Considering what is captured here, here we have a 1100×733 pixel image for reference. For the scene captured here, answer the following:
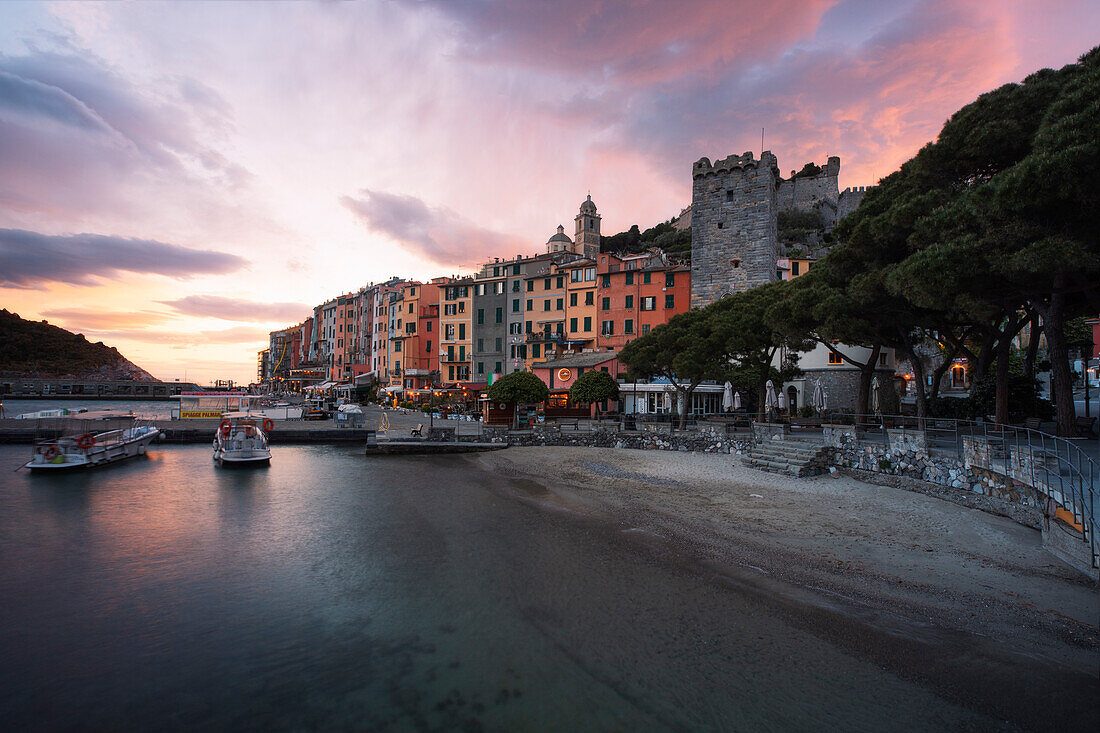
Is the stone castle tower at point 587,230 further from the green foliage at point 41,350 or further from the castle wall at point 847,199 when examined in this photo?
the green foliage at point 41,350

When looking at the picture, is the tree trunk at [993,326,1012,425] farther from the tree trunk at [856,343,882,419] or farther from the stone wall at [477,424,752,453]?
the stone wall at [477,424,752,453]

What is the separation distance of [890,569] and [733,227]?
40.5 metres

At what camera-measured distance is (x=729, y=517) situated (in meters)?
14.1

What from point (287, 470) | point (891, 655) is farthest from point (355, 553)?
point (287, 470)

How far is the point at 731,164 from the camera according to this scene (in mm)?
45844

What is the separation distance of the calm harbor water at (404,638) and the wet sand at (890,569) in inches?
29.8

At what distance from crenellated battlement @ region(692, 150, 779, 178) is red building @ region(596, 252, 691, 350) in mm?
8967

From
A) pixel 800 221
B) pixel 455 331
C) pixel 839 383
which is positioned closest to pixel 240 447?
pixel 455 331

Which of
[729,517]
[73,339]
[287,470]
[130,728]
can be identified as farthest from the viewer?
[73,339]

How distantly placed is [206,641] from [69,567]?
21.8ft

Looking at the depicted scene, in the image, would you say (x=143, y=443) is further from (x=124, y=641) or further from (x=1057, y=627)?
(x=1057, y=627)

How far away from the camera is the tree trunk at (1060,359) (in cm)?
1250

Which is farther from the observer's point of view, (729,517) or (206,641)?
(729,517)

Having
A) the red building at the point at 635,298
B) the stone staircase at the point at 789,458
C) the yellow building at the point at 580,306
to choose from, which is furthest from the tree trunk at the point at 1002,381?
the yellow building at the point at 580,306
